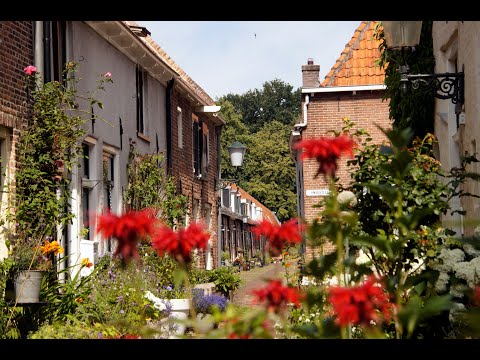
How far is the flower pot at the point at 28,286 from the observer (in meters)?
9.55

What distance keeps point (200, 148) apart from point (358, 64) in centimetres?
494

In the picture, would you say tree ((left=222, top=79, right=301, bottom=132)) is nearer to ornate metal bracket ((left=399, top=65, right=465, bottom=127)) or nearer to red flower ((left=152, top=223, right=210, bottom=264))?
ornate metal bracket ((left=399, top=65, right=465, bottom=127))

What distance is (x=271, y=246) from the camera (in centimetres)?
320

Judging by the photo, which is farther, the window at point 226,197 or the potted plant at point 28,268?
the window at point 226,197

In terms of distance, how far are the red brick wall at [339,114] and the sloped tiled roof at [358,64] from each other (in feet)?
1.07

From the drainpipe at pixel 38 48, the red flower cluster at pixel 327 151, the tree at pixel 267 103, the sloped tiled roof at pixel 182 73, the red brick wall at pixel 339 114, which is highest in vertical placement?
the tree at pixel 267 103

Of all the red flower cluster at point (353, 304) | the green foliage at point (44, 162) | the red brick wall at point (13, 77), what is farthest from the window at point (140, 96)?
the red flower cluster at point (353, 304)

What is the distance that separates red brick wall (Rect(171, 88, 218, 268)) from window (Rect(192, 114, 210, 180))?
0.75 feet

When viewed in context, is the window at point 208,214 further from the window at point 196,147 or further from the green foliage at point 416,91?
the green foliage at point 416,91

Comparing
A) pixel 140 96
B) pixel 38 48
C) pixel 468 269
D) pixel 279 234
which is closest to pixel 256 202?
pixel 140 96

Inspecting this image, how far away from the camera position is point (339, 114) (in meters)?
24.6

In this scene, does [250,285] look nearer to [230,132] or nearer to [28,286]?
[230,132]
